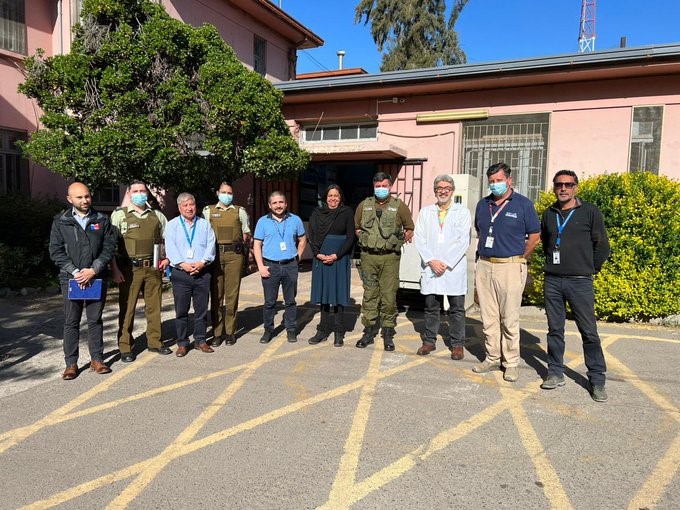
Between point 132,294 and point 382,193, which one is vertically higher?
point 382,193

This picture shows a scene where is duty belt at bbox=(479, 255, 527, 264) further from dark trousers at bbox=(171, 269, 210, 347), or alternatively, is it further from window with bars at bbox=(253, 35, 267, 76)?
window with bars at bbox=(253, 35, 267, 76)

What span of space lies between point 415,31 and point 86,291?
28417 mm

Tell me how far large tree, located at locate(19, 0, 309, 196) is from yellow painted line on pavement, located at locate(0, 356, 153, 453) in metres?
4.51

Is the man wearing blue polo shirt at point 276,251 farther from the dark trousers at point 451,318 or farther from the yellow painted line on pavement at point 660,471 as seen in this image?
the yellow painted line on pavement at point 660,471

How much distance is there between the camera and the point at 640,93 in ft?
29.9

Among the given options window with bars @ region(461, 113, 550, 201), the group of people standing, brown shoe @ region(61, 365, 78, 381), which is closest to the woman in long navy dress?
the group of people standing

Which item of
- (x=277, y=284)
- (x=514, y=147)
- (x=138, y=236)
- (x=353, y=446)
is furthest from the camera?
(x=514, y=147)

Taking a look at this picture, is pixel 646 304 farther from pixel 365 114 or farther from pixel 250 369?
pixel 365 114

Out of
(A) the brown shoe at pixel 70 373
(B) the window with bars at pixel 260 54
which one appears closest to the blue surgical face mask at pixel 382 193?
(A) the brown shoe at pixel 70 373

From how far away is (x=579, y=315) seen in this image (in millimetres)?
4266

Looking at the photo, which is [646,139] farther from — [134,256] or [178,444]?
[178,444]

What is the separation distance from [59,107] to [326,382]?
280 inches

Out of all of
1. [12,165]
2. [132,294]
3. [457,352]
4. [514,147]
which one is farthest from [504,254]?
[12,165]

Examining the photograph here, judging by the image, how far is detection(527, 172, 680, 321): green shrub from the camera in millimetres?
6734
